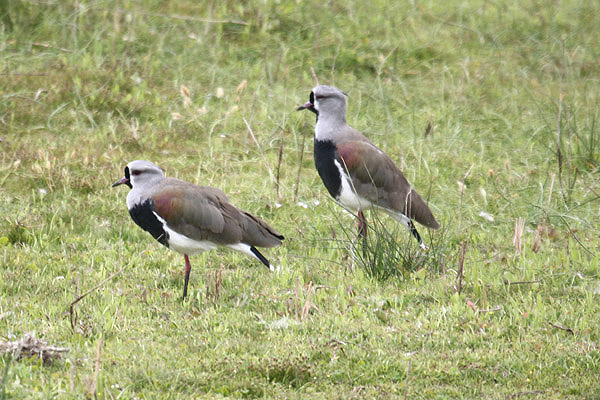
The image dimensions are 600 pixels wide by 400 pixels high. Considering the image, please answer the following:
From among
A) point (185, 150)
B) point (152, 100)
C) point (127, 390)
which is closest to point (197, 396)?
point (127, 390)

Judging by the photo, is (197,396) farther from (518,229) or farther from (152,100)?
(152,100)

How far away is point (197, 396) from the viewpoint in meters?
4.40

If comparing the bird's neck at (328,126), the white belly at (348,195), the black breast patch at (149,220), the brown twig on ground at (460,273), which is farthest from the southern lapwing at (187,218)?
the bird's neck at (328,126)

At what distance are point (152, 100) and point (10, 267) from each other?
384 centimetres

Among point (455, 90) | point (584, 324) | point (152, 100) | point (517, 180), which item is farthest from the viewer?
point (455, 90)

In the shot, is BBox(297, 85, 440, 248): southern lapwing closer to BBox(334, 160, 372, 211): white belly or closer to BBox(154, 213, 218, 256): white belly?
BBox(334, 160, 372, 211): white belly

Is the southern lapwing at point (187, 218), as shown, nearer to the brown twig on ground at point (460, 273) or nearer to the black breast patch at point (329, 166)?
the black breast patch at point (329, 166)

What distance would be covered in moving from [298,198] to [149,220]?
213cm

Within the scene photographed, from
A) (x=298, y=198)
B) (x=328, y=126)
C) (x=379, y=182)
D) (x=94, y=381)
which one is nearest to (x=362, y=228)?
(x=379, y=182)

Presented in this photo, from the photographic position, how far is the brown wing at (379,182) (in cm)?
711

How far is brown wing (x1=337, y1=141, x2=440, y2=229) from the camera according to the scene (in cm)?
711

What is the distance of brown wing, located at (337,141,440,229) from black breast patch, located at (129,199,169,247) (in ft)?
5.81

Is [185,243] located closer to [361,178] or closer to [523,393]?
[361,178]

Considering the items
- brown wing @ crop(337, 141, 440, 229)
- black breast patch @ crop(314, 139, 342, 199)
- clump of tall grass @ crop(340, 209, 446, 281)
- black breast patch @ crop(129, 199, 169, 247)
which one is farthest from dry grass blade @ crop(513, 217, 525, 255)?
black breast patch @ crop(129, 199, 169, 247)
